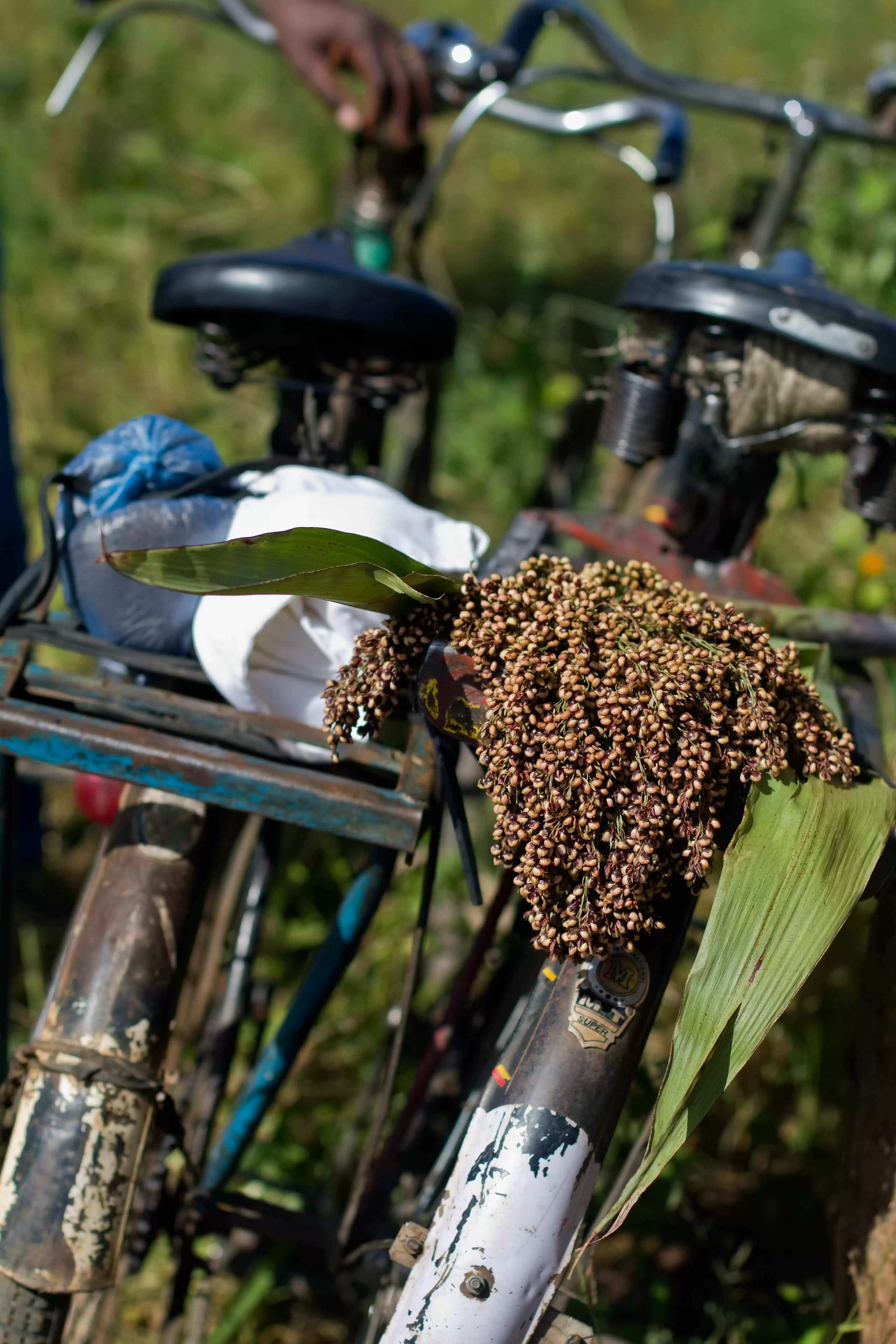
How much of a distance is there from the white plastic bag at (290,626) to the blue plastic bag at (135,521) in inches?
1.6

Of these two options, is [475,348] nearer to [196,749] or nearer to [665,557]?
[665,557]

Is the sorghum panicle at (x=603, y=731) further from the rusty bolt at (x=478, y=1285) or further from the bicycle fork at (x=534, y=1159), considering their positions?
the rusty bolt at (x=478, y=1285)

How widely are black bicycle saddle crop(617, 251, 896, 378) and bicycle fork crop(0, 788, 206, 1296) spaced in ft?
3.35

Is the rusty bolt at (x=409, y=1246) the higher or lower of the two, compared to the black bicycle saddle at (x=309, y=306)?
lower

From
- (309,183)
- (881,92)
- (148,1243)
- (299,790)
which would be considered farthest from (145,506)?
(309,183)

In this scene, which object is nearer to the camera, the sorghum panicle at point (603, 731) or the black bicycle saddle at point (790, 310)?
the sorghum panicle at point (603, 731)

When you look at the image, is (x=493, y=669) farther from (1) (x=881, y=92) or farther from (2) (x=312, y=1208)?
(1) (x=881, y=92)

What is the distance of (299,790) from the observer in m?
1.34

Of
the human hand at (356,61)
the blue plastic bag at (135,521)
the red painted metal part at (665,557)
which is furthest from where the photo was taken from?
the human hand at (356,61)

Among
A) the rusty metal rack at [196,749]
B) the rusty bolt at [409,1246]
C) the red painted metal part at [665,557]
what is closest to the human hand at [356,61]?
the red painted metal part at [665,557]

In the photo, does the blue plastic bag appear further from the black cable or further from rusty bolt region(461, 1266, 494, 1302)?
rusty bolt region(461, 1266, 494, 1302)

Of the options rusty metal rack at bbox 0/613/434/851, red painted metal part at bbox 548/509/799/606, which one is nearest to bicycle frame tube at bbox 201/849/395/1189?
rusty metal rack at bbox 0/613/434/851

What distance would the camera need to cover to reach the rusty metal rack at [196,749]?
1.34 meters

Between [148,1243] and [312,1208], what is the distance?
0.48m
